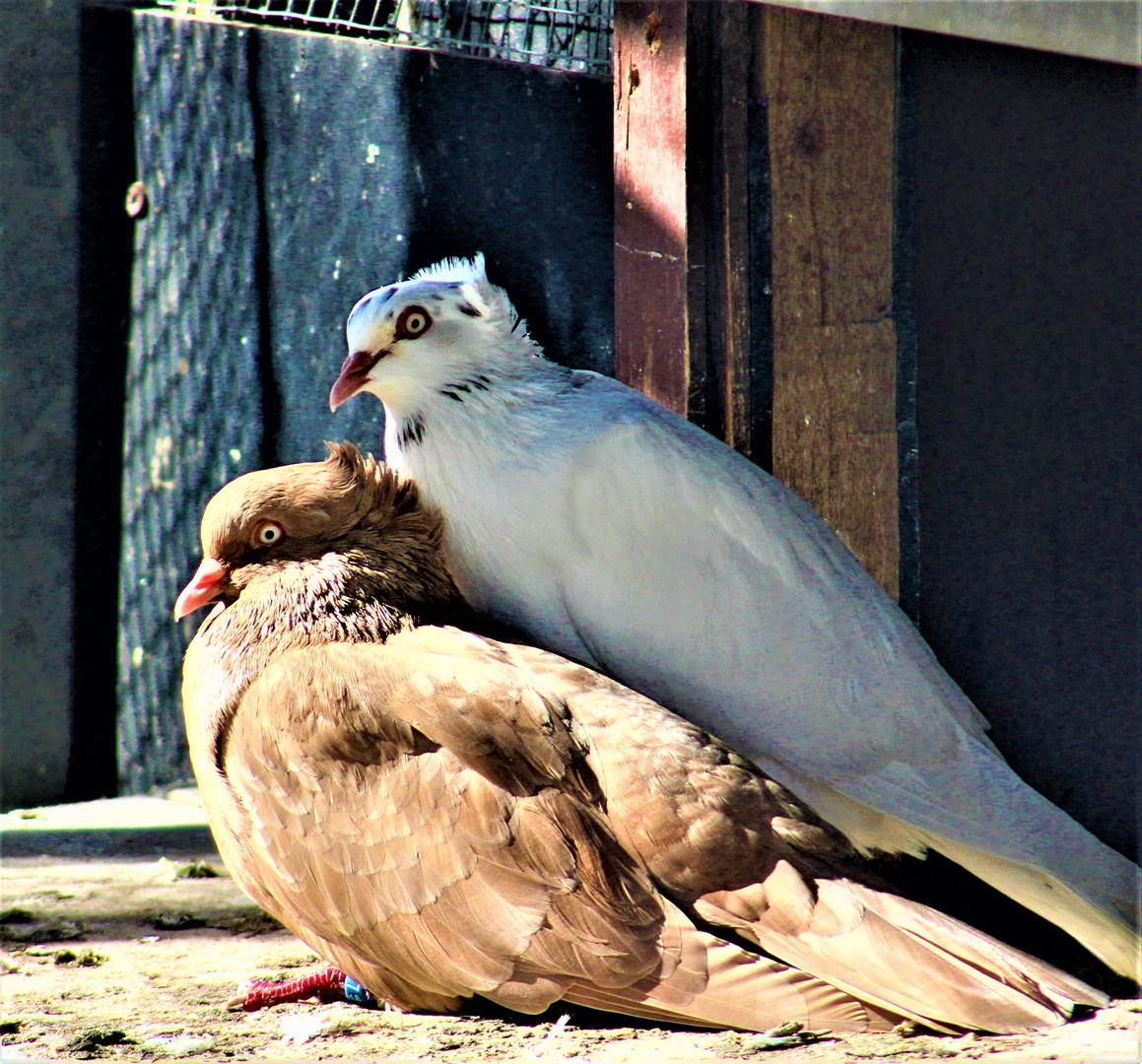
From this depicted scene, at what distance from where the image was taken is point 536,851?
2.21m

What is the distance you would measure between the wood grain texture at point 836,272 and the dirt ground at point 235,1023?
44.0 inches

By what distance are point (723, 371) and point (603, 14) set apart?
161cm

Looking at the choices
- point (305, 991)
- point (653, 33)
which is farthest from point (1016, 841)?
point (653, 33)

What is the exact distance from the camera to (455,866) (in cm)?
223

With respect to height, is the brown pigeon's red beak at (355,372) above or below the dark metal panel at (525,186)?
below

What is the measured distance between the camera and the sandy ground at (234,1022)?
6.66 feet

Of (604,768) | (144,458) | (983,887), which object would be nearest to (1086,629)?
(983,887)

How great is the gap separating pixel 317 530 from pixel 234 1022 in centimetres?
95

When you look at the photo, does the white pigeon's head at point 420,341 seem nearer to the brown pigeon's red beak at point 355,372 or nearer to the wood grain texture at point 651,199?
the brown pigeon's red beak at point 355,372

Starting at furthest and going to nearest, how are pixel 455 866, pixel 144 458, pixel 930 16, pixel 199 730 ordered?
pixel 144 458
pixel 930 16
pixel 199 730
pixel 455 866

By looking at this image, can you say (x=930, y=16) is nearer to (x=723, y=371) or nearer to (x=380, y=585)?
(x=723, y=371)

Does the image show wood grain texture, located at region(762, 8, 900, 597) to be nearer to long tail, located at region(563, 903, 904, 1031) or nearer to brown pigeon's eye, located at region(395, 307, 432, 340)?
brown pigeon's eye, located at region(395, 307, 432, 340)

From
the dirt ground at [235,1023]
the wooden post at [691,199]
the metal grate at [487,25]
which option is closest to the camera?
the dirt ground at [235,1023]

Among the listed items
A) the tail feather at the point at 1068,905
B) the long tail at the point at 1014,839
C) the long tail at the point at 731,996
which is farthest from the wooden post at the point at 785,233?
the long tail at the point at 731,996
